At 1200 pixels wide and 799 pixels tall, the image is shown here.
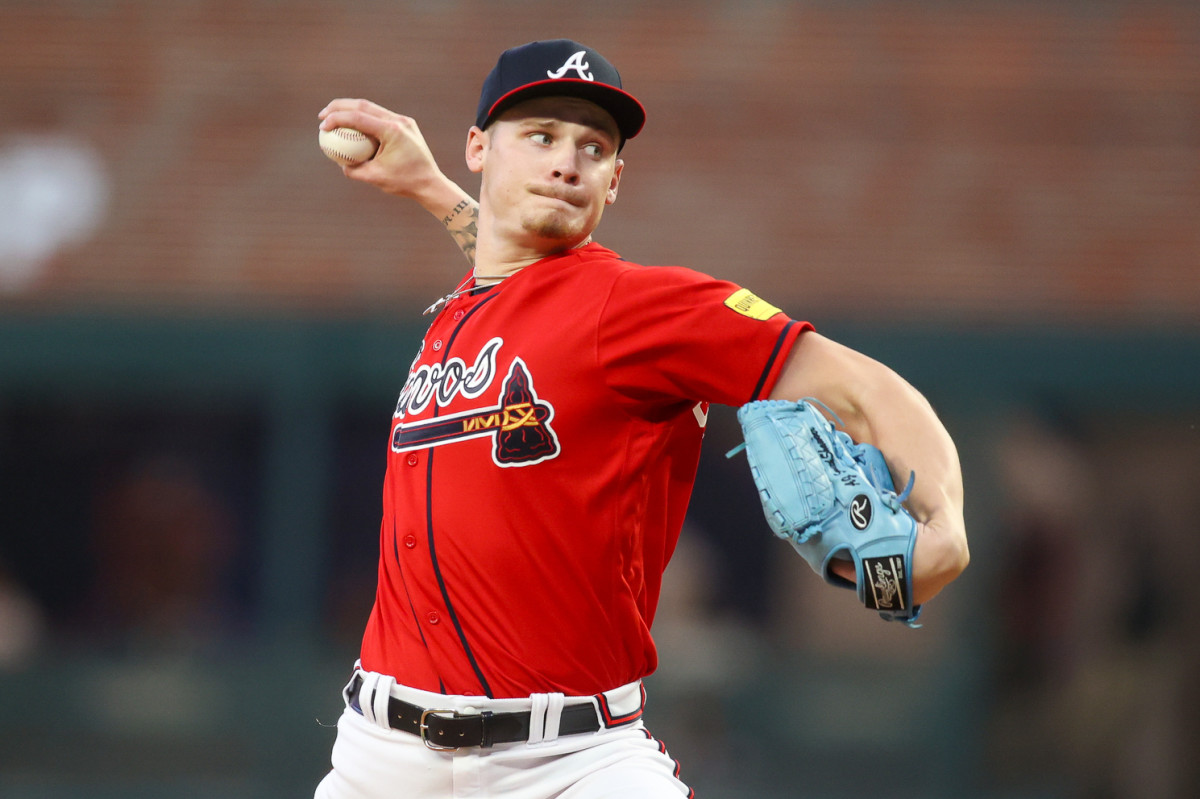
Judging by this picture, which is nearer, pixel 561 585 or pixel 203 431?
pixel 561 585

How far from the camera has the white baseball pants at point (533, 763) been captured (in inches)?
94.0

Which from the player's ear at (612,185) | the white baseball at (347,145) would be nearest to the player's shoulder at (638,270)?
the player's ear at (612,185)

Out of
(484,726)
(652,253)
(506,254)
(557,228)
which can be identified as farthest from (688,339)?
(652,253)

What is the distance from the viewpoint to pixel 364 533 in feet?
29.1

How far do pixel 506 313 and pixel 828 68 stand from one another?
6.82 metres

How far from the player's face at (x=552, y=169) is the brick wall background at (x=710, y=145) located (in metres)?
6.04

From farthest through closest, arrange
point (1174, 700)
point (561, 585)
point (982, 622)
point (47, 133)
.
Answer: point (47, 133) → point (1174, 700) → point (982, 622) → point (561, 585)

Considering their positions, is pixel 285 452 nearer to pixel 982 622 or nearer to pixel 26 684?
pixel 26 684

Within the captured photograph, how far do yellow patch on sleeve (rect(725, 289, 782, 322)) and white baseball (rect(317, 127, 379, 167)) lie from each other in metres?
1.26

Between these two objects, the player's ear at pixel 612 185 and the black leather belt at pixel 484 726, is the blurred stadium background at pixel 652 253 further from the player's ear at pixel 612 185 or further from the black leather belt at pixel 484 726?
the black leather belt at pixel 484 726

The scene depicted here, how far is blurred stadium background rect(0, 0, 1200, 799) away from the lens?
802cm

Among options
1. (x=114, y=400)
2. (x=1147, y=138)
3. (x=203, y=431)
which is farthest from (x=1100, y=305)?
(x=114, y=400)

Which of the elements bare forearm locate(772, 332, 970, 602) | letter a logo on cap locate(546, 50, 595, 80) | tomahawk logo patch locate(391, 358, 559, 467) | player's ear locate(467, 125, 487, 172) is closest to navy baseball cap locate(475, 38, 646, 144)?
letter a logo on cap locate(546, 50, 595, 80)

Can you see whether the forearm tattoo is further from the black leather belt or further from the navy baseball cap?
the black leather belt
